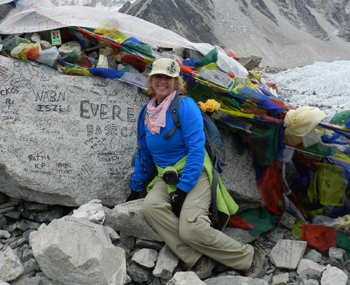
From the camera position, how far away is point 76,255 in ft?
11.1

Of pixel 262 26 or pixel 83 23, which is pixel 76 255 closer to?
pixel 83 23

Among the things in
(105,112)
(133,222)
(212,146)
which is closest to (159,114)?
(212,146)

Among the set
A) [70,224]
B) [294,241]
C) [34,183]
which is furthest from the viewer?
[34,183]

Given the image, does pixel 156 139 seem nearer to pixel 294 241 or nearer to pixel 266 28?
pixel 294 241

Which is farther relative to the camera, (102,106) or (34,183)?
(102,106)

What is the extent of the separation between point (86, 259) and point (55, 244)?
314mm

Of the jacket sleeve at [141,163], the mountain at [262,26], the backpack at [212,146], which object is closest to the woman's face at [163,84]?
the backpack at [212,146]

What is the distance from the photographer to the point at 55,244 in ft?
11.0

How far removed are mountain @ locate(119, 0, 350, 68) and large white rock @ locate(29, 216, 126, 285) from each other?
54.0 meters

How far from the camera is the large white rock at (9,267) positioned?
340cm

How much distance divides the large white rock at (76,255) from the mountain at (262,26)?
54012 mm

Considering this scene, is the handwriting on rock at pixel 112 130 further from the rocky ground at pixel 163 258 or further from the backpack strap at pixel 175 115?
the backpack strap at pixel 175 115

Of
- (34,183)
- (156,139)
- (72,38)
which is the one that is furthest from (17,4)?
(156,139)

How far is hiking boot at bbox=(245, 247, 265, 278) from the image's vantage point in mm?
3773
